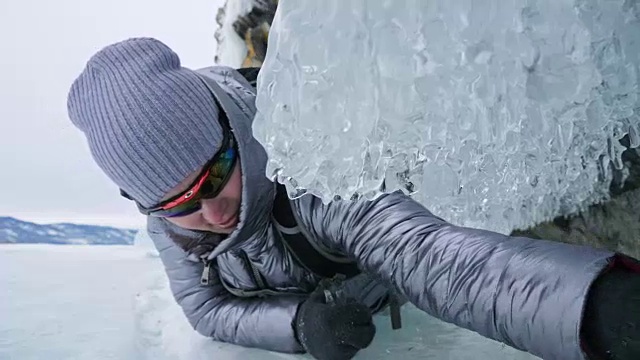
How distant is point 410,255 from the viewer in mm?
755

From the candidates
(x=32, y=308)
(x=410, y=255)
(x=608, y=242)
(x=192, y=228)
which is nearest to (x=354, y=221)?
(x=410, y=255)

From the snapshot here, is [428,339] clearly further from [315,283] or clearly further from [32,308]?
[32,308]

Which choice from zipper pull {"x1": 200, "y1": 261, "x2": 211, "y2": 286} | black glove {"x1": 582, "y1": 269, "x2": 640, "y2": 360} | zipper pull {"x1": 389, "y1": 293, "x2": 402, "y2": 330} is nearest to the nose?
zipper pull {"x1": 200, "y1": 261, "x2": 211, "y2": 286}

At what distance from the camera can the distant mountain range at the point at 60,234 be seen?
166 inches

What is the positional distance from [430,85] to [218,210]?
34 centimetres

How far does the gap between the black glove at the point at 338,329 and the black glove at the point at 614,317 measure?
472 mm

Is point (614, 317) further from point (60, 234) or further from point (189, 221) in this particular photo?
point (60, 234)

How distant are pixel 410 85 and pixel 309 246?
1.12 ft

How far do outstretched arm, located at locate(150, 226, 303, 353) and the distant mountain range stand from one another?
3.09 m

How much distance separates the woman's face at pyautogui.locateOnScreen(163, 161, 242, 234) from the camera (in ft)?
2.96

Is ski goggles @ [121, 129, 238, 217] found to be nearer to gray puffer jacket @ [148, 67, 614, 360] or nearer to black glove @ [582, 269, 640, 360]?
gray puffer jacket @ [148, 67, 614, 360]

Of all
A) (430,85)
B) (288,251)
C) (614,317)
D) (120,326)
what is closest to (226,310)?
(288,251)

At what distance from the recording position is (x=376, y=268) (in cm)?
82

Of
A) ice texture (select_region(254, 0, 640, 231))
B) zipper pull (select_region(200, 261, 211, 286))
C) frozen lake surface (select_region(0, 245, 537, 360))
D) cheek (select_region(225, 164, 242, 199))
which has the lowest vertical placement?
frozen lake surface (select_region(0, 245, 537, 360))
